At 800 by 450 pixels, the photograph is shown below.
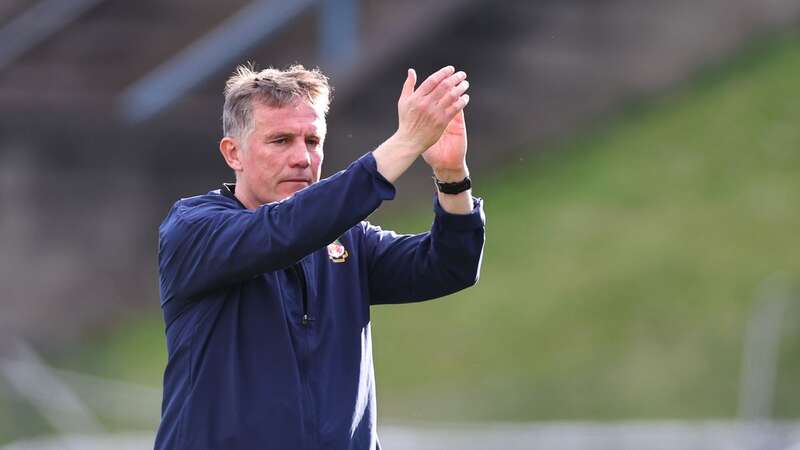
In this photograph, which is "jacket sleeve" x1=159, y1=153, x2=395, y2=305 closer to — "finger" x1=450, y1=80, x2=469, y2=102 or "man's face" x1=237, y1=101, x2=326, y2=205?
"man's face" x1=237, y1=101, x2=326, y2=205

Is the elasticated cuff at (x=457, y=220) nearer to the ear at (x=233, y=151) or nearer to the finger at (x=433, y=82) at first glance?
the finger at (x=433, y=82)

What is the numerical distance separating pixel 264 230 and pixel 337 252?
1.64 feet

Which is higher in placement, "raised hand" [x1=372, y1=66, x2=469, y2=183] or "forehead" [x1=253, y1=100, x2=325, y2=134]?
"forehead" [x1=253, y1=100, x2=325, y2=134]

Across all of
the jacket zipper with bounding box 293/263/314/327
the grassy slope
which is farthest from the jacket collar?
the grassy slope

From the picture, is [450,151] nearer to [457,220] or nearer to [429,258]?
[457,220]

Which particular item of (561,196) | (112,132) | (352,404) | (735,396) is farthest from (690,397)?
(352,404)

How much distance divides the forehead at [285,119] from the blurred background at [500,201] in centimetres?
538

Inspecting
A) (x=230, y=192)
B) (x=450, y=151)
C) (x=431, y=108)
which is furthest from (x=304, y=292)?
(x=431, y=108)

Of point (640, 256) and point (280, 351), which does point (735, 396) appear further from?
point (280, 351)

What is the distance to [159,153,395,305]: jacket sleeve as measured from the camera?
3.85m

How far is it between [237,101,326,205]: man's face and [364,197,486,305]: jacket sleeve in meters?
0.37

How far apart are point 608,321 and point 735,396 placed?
2.02 m

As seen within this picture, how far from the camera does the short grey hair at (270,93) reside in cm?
427

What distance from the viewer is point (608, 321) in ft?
40.2
